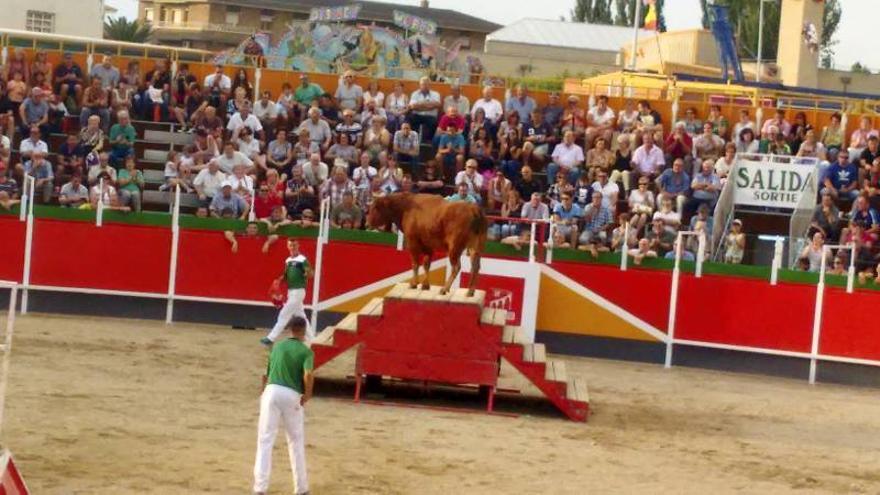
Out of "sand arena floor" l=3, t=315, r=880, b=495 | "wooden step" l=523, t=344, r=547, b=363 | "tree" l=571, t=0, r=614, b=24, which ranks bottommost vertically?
"sand arena floor" l=3, t=315, r=880, b=495

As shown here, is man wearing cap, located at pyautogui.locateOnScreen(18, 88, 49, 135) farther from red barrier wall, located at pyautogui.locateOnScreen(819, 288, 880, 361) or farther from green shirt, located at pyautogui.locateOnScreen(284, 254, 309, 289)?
red barrier wall, located at pyautogui.locateOnScreen(819, 288, 880, 361)

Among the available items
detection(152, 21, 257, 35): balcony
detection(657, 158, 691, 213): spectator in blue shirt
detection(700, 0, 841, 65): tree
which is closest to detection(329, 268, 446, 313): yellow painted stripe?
detection(657, 158, 691, 213): spectator in blue shirt

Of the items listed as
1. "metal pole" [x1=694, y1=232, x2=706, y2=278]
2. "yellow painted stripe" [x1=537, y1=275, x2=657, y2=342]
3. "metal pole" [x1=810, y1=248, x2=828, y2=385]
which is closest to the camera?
"metal pole" [x1=810, y1=248, x2=828, y2=385]

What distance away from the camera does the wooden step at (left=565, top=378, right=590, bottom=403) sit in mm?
20219

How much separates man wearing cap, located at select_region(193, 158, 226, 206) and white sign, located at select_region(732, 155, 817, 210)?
7.86 metres

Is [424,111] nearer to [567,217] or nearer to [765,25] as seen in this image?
[567,217]

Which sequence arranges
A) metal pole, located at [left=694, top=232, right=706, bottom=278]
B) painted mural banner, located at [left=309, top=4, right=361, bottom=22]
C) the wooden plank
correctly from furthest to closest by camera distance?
painted mural banner, located at [left=309, top=4, right=361, bottom=22] → metal pole, located at [left=694, top=232, right=706, bottom=278] → the wooden plank

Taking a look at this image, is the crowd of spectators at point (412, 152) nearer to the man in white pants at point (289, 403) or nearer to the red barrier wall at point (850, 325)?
the red barrier wall at point (850, 325)

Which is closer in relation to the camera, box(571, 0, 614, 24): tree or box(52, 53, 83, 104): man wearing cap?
box(52, 53, 83, 104): man wearing cap

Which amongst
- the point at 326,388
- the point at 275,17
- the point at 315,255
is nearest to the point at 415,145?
the point at 315,255

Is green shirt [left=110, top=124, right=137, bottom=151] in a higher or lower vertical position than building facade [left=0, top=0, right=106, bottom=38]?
lower

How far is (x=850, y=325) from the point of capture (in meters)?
26.1

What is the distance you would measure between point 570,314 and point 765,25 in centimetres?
6952

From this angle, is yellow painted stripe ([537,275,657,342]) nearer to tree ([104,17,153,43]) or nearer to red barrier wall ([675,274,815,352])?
red barrier wall ([675,274,815,352])
